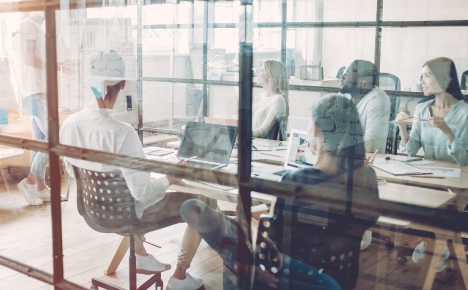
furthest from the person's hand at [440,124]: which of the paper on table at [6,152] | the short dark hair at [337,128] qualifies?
the paper on table at [6,152]

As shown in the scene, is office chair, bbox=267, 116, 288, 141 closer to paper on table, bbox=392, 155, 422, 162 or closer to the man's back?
paper on table, bbox=392, 155, 422, 162

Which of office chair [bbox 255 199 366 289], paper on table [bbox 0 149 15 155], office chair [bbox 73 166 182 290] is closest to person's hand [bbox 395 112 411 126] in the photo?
office chair [bbox 73 166 182 290]

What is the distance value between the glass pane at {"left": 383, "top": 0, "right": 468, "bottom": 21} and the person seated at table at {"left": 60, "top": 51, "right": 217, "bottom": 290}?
2.70 m

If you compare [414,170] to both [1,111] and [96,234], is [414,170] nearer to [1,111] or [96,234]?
[96,234]

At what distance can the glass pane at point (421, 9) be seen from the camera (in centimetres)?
448

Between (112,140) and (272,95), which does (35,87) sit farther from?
(272,95)

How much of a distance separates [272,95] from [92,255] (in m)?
1.70

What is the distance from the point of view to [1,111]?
11.1 ft

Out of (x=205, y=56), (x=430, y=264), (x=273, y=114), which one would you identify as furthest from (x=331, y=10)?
(x=430, y=264)

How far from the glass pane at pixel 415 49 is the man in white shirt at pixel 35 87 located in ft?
9.45

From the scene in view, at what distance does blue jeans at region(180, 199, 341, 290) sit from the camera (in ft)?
4.83

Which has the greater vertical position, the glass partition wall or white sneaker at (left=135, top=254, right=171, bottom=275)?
the glass partition wall

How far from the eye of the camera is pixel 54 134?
4.78ft

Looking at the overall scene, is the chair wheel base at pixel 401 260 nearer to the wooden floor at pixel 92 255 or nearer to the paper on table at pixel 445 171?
the wooden floor at pixel 92 255
